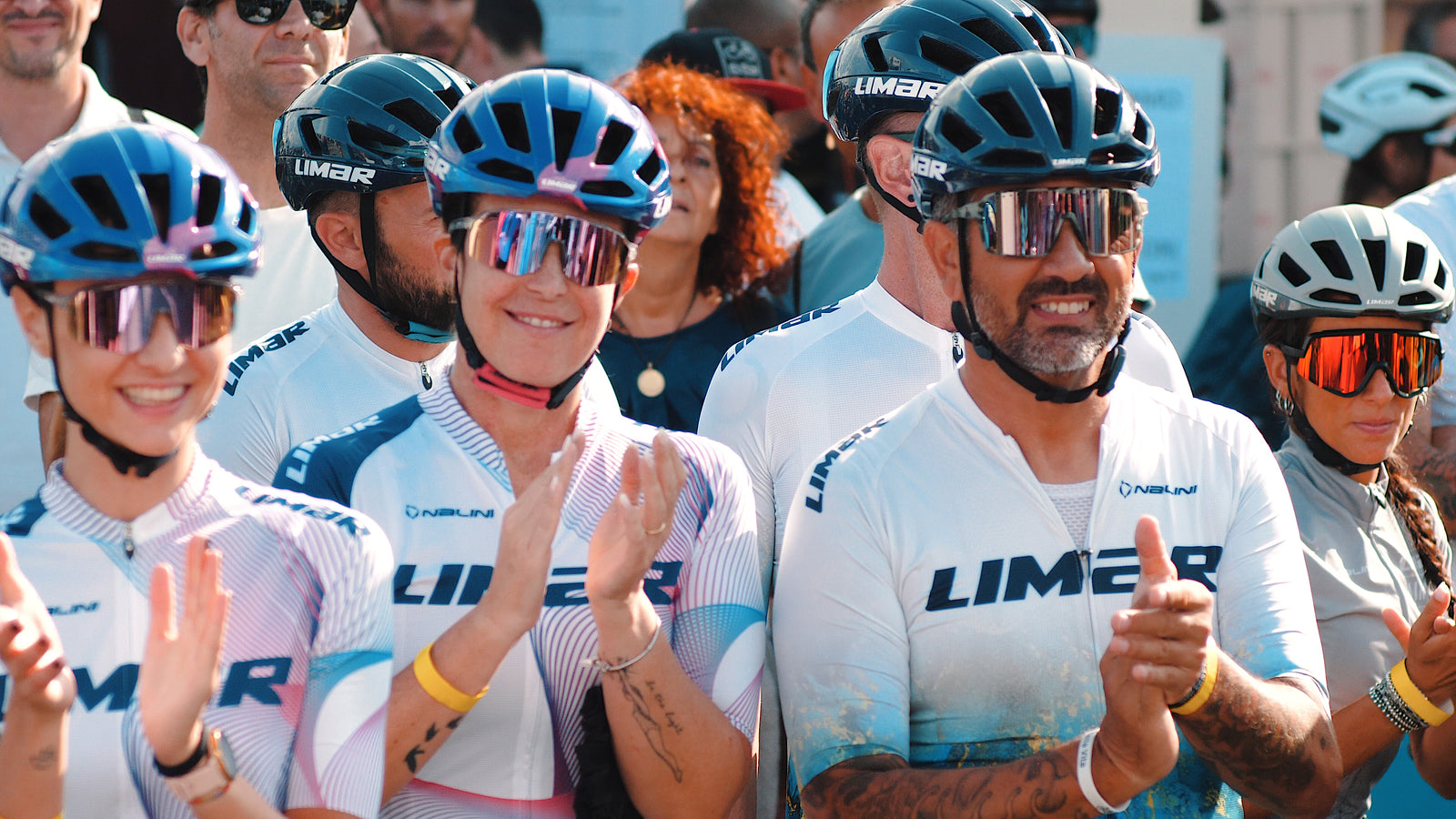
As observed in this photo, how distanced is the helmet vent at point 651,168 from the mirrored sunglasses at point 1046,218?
2.16ft

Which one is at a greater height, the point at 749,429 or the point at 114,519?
the point at 114,519

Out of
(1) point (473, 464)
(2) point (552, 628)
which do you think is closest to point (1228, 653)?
(2) point (552, 628)

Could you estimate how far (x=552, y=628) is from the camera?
3.24 meters

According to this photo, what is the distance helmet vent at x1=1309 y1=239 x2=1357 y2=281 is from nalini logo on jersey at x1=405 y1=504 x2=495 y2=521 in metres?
2.60

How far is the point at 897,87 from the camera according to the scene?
4273mm

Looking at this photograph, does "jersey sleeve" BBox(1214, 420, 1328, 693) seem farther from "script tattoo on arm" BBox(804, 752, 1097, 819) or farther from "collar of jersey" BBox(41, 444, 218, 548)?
"collar of jersey" BBox(41, 444, 218, 548)

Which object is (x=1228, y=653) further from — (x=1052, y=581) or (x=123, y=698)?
(x=123, y=698)

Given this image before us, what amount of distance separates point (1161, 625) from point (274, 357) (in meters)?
2.40

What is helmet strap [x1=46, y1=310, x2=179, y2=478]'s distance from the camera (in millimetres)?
2926

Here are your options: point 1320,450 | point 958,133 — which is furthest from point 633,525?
point 1320,450

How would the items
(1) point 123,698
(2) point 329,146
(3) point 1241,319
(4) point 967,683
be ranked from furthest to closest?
(3) point 1241,319 < (2) point 329,146 < (4) point 967,683 < (1) point 123,698

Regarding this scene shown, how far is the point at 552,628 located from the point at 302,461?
0.62 metres

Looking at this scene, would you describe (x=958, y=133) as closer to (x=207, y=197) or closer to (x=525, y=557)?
(x=525, y=557)

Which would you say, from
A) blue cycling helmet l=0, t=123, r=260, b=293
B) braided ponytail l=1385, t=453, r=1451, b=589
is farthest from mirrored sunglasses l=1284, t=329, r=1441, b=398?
blue cycling helmet l=0, t=123, r=260, b=293
